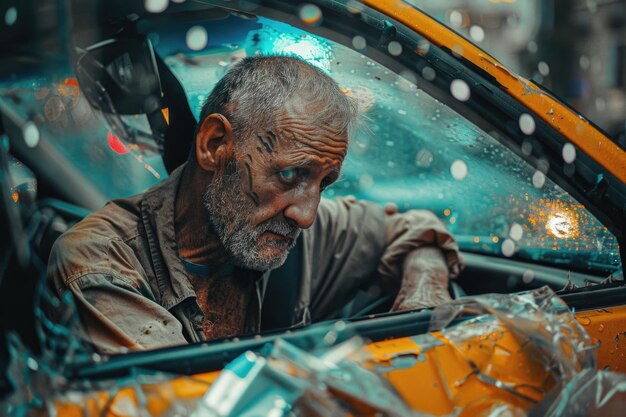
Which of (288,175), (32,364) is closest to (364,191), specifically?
(288,175)

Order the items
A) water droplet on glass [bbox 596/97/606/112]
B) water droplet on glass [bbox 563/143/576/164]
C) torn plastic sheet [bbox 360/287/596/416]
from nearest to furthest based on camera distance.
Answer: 1. torn plastic sheet [bbox 360/287/596/416]
2. water droplet on glass [bbox 563/143/576/164]
3. water droplet on glass [bbox 596/97/606/112]

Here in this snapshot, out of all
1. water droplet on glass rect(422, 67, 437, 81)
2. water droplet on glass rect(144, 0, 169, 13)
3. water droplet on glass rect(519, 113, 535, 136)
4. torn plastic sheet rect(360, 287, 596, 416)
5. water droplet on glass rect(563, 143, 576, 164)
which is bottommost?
torn plastic sheet rect(360, 287, 596, 416)

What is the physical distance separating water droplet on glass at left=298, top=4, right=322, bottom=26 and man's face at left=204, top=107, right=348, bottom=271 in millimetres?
246

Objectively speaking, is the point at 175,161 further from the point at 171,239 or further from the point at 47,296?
the point at 47,296

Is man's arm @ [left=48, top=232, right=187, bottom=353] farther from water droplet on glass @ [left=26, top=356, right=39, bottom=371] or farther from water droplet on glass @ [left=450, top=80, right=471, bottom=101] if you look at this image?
A: water droplet on glass @ [left=450, top=80, right=471, bottom=101]

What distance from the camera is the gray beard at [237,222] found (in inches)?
65.5

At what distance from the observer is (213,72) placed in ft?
5.94

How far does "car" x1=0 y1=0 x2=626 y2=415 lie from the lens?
90cm

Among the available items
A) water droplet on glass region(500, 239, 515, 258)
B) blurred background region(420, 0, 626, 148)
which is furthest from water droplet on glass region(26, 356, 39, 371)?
blurred background region(420, 0, 626, 148)

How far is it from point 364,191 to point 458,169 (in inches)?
18.2

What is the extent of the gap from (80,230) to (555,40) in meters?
5.89

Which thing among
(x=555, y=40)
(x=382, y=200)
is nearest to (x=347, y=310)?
(x=382, y=200)

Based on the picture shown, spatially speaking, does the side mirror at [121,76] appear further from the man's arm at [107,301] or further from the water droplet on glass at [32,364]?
the water droplet on glass at [32,364]

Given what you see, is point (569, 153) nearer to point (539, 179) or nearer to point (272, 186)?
point (539, 179)
